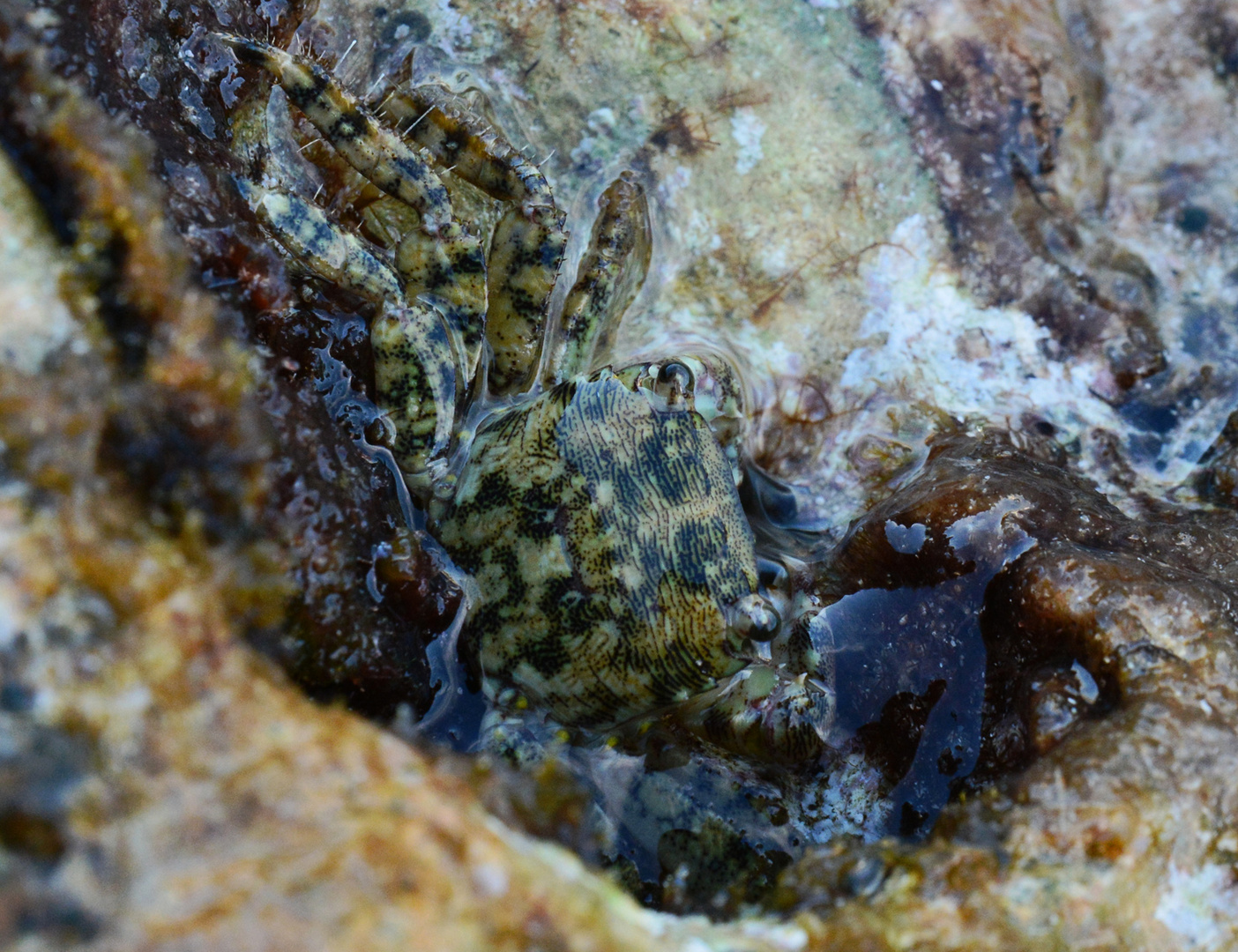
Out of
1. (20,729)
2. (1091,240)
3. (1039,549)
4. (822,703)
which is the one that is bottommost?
(822,703)

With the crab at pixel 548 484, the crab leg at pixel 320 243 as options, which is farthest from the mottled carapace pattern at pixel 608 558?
the crab leg at pixel 320 243

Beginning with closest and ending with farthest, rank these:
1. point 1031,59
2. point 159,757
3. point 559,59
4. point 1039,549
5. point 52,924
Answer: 1. point 52,924
2. point 159,757
3. point 1039,549
4. point 559,59
5. point 1031,59

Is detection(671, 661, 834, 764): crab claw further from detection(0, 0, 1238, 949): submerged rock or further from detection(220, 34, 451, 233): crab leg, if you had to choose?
detection(220, 34, 451, 233): crab leg

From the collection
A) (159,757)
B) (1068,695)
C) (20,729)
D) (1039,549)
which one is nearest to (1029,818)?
(1068,695)

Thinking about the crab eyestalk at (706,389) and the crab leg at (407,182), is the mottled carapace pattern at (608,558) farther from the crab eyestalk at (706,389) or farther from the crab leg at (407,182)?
the crab leg at (407,182)

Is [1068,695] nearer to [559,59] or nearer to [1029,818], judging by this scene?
[1029,818]

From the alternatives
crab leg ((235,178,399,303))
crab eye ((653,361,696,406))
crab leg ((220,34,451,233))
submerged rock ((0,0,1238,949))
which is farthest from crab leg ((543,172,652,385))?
crab leg ((235,178,399,303))
